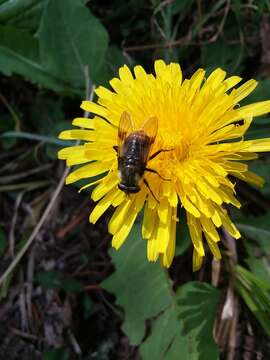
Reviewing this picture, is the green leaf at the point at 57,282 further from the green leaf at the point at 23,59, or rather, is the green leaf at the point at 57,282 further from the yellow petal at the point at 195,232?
the yellow petal at the point at 195,232

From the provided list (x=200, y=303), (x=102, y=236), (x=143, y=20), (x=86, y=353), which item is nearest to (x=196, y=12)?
(x=143, y=20)

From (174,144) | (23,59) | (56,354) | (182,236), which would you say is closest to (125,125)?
(174,144)

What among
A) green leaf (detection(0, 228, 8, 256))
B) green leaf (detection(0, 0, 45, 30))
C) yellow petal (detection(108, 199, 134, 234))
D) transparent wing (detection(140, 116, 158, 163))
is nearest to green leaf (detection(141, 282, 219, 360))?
yellow petal (detection(108, 199, 134, 234))

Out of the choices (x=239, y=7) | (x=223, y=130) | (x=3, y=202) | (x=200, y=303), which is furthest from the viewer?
(x=3, y=202)

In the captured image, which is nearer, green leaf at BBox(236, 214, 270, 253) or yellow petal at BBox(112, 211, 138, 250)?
yellow petal at BBox(112, 211, 138, 250)

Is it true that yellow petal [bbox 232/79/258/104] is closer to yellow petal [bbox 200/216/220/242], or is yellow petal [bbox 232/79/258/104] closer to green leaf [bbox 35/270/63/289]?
yellow petal [bbox 200/216/220/242]

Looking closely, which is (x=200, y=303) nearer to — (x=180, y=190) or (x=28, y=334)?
(x=180, y=190)

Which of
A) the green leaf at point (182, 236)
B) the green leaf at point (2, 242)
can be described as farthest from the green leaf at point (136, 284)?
the green leaf at point (2, 242)
